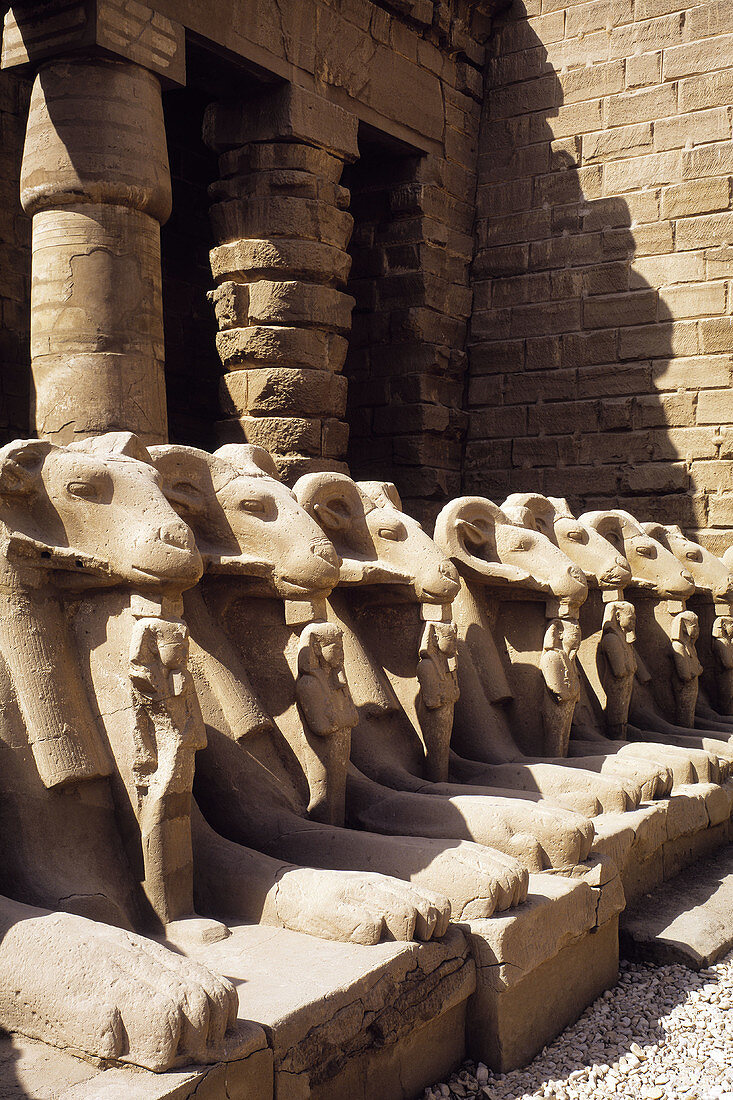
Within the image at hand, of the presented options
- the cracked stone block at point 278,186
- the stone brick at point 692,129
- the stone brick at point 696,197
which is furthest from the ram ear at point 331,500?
the stone brick at point 692,129

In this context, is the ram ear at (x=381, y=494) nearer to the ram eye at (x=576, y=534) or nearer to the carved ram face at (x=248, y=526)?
the carved ram face at (x=248, y=526)

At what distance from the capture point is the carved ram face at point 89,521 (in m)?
2.91

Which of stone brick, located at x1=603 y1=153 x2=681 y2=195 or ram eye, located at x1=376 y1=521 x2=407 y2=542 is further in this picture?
stone brick, located at x1=603 y1=153 x2=681 y2=195

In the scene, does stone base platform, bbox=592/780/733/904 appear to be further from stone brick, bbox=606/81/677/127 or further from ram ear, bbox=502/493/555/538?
stone brick, bbox=606/81/677/127

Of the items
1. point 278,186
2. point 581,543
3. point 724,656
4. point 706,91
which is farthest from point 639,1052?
point 706,91

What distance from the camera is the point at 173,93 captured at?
897 centimetres

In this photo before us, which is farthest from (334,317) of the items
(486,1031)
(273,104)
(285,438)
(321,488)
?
(486,1031)

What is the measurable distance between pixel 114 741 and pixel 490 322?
6870 millimetres

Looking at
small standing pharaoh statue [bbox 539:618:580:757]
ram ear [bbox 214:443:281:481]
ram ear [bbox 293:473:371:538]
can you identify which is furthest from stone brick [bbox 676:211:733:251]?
ram ear [bbox 214:443:281:481]

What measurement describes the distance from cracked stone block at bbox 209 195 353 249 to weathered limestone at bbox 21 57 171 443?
1199 millimetres

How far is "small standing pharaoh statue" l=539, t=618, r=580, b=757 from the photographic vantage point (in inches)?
192

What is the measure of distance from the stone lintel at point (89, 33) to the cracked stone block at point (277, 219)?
3.71 ft

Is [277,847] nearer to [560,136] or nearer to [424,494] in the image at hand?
[424,494]

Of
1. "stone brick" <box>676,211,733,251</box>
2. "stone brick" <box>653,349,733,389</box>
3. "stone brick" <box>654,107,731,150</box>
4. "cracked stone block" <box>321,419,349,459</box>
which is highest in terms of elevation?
"stone brick" <box>654,107,731,150</box>
